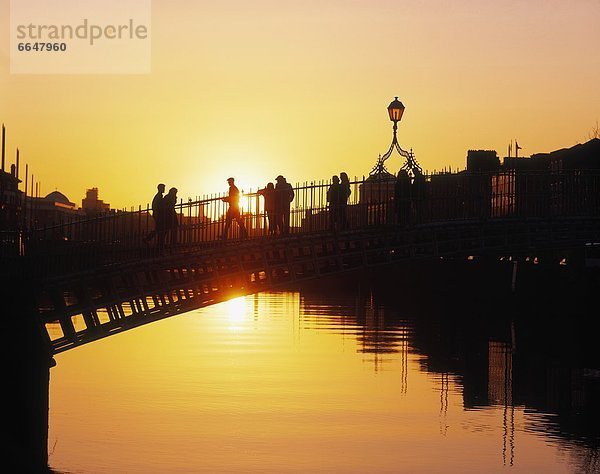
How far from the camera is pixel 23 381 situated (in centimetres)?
3462

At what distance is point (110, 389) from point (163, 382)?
3.13 m

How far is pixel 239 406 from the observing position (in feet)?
147

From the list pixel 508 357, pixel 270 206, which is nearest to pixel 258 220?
pixel 270 206

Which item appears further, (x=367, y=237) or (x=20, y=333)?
(x=367, y=237)

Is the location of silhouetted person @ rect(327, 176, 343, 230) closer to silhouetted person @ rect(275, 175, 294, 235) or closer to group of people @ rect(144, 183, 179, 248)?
silhouetted person @ rect(275, 175, 294, 235)

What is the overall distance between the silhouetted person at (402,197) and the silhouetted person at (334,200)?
1.77m

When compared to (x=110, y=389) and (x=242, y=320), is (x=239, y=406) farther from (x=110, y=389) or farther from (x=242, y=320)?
(x=242, y=320)

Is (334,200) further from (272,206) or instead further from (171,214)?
(171,214)

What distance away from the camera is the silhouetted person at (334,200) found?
40.2m

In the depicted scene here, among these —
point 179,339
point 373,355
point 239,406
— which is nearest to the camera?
point 239,406

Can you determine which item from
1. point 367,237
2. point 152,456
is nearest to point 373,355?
point 367,237

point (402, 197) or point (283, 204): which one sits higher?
point (402, 197)

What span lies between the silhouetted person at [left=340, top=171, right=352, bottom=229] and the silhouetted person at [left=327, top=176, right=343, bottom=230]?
0.23 feet

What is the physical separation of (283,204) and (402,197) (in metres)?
3.65
